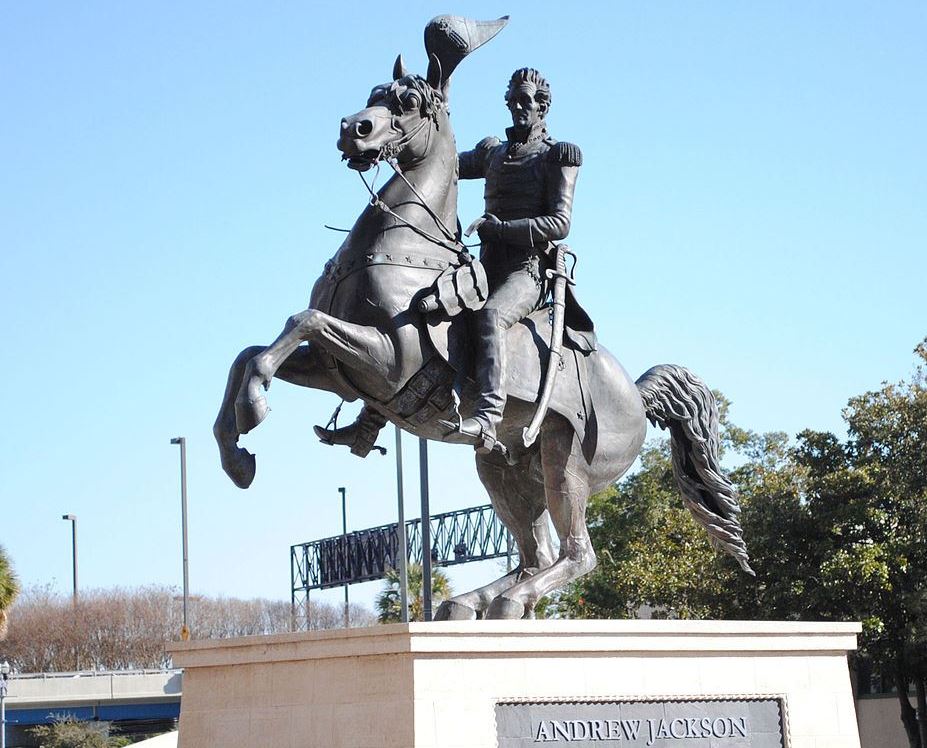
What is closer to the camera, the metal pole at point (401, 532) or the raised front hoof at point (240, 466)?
the raised front hoof at point (240, 466)

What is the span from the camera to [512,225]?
10.3 meters

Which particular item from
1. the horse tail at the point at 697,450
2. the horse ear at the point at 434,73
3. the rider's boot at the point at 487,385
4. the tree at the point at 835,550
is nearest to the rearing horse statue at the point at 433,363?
the horse ear at the point at 434,73

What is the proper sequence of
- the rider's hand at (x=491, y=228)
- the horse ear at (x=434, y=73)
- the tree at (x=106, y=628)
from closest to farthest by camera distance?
the horse ear at (x=434, y=73) < the rider's hand at (x=491, y=228) < the tree at (x=106, y=628)

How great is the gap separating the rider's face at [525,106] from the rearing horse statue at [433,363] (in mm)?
510

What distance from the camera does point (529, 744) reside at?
340 inches

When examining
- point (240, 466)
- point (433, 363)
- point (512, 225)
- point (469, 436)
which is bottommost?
point (240, 466)

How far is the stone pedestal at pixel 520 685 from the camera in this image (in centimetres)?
835

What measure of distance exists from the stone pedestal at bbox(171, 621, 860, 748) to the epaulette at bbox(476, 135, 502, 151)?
12.9ft

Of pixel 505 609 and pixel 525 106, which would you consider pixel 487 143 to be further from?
pixel 505 609

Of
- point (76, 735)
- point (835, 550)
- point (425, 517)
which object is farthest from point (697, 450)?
point (76, 735)

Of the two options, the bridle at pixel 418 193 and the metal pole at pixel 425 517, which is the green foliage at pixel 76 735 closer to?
the metal pole at pixel 425 517

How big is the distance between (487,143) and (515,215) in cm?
76

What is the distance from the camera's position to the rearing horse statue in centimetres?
912

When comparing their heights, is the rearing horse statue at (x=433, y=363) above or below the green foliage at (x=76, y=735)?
above
